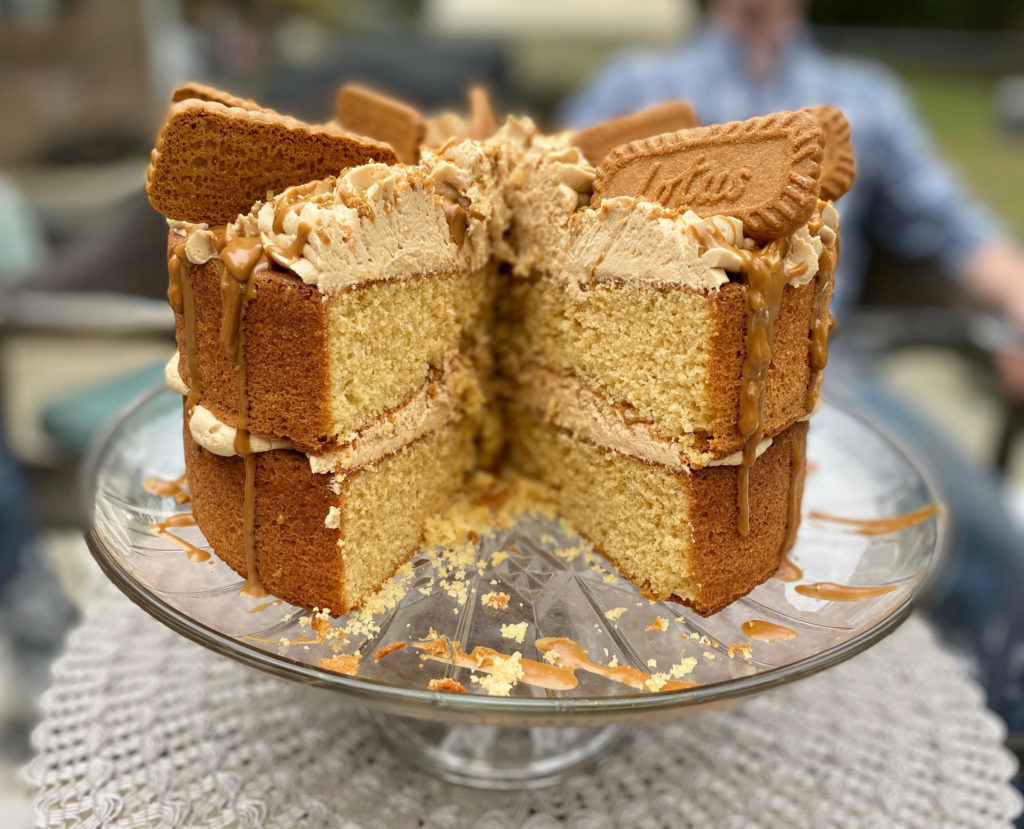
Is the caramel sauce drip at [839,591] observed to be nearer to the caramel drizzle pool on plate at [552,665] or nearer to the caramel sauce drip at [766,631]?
the caramel sauce drip at [766,631]

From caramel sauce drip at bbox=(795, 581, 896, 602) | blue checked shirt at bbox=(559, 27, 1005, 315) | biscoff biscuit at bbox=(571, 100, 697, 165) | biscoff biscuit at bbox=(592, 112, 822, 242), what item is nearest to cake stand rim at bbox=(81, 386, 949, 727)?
caramel sauce drip at bbox=(795, 581, 896, 602)

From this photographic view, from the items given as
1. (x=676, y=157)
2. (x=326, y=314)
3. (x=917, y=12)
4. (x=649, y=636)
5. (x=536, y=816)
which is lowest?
(x=536, y=816)

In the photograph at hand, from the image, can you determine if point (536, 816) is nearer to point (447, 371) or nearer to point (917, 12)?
point (447, 371)

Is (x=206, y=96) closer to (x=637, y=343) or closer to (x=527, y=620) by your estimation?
(x=637, y=343)

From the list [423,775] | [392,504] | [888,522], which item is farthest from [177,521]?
[888,522]

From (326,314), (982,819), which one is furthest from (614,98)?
(982,819)

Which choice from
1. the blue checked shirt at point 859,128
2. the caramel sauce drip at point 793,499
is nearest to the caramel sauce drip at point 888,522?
the caramel sauce drip at point 793,499
